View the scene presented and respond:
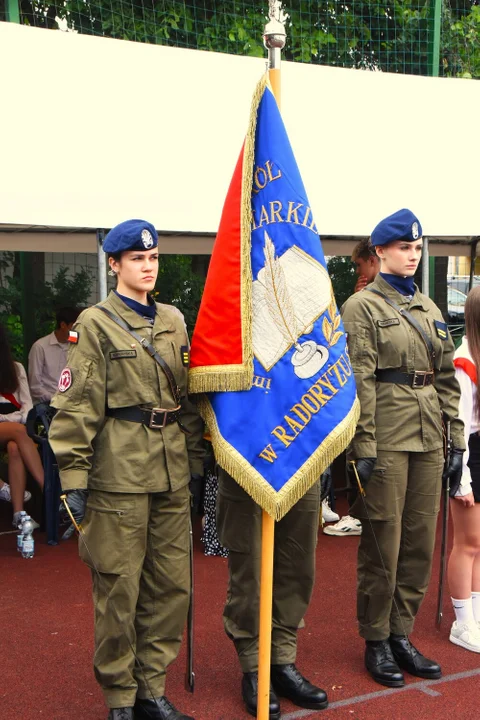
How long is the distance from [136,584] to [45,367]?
13.6 ft

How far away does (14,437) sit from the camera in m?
6.59

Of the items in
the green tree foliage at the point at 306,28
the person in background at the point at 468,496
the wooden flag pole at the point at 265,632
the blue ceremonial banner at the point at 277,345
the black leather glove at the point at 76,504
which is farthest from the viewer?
the green tree foliage at the point at 306,28

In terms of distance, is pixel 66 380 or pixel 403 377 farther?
pixel 403 377

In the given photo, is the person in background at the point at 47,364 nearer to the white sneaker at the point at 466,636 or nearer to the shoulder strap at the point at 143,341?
the shoulder strap at the point at 143,341

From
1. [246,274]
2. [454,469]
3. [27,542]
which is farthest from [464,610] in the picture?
[27,542]

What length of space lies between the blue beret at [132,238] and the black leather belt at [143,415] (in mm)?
636

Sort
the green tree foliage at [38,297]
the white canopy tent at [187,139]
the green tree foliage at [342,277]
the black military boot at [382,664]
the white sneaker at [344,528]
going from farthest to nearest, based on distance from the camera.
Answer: the green tree foliage at [342,277] → the green tree foliage at [38,297] → the white sneaker at [344,528] → the white canopy tent at [187,139] → the black military boot at [382,664]

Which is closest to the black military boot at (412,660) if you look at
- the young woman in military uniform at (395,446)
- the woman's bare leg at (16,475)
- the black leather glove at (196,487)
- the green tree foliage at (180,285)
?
the young woman in military uniform at (395,446)

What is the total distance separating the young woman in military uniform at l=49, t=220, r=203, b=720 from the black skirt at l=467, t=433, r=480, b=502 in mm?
1596

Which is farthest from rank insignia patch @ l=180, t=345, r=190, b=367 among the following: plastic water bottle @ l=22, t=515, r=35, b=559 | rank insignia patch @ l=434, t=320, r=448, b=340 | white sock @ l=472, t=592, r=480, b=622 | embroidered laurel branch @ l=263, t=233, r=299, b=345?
plastic water bottle @ l=22, t=515, r=35, b=559

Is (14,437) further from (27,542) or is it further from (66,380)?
(66,380)

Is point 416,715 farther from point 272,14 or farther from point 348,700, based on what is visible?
point 272,14

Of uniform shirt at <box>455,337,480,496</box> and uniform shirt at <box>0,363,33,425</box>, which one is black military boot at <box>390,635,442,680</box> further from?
uniform shirt at <box>0,363,33,425</box>

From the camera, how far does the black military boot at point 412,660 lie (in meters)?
4.08
